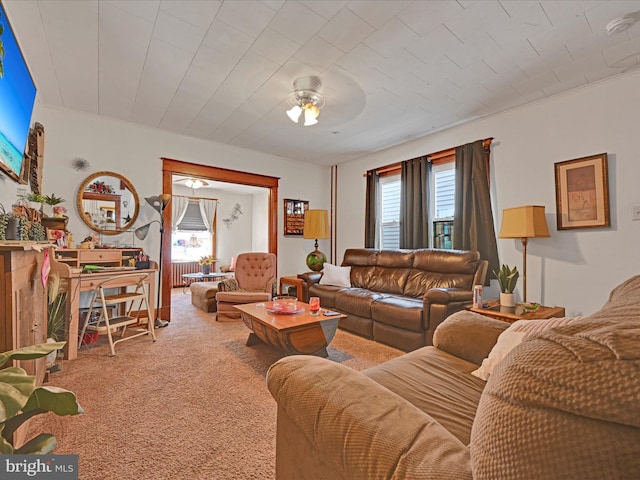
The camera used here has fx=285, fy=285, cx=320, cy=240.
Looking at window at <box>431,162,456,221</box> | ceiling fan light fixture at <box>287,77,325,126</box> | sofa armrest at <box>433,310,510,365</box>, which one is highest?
ceiling fan light fixture at <box>287,77,325,126</box>

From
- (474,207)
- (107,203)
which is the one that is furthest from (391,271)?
(107,203)

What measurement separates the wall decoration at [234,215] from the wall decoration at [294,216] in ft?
10.7

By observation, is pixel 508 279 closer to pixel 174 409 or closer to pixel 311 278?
pixel 311 278

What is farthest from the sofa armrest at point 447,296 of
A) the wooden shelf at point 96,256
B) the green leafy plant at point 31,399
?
the wooden shelf at point 96,256

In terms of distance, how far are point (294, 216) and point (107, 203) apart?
108 inches

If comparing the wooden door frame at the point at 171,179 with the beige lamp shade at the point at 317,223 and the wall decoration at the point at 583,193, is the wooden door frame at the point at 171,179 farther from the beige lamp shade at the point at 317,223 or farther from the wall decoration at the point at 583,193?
the wall decoration at the point at 583,193

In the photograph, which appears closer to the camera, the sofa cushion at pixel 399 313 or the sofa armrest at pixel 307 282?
the sofa cushion at pixel 399 313

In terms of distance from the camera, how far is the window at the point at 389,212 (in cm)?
453

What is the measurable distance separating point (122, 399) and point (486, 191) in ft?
12.9

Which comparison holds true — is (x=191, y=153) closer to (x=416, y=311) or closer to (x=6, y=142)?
(x=6, y=142)

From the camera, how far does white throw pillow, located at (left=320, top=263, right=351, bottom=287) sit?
13.2ft

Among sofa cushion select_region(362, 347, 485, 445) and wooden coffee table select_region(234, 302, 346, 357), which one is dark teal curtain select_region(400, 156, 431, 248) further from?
sofa cushion select_region(362, 347, 485, 445)

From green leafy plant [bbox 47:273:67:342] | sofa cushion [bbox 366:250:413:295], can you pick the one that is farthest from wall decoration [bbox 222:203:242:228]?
green leafy plant [bbox 47:273:67:342]

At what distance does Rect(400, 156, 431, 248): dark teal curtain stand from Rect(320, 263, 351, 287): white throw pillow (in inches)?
37.5
